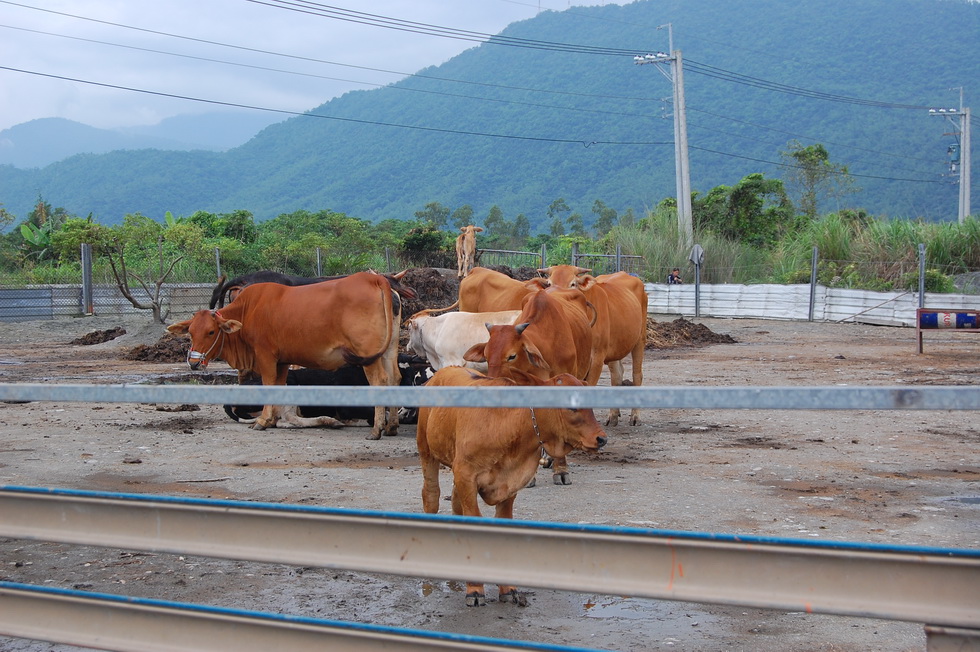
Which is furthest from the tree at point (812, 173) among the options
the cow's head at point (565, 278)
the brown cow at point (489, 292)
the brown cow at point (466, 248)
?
the cow's head at point (565, 278)

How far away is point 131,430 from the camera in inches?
404

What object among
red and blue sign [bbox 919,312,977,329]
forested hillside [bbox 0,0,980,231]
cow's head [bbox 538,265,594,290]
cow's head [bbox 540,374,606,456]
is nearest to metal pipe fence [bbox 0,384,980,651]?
cow's head [bbox 540,374,606,456]

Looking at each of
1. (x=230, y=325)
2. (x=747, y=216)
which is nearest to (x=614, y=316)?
(x=230, y=325)

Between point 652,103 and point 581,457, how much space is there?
17477cm

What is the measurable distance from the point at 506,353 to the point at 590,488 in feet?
5.39

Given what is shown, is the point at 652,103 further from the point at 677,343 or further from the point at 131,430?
the point at 131,430

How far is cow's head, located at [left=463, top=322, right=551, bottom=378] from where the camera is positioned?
6320 mm

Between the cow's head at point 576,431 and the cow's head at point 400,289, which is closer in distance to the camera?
the cow's head at point 576,431

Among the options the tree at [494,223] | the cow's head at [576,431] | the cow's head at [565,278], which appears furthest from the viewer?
the tree at [494,223]

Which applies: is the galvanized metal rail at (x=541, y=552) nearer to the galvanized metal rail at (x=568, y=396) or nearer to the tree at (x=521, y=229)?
the galvanized metal rail at (x=568, y=396)

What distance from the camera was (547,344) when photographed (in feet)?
25.9

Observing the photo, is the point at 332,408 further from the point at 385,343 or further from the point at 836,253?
the point at 836,253

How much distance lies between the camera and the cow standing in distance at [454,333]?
9.57 metres

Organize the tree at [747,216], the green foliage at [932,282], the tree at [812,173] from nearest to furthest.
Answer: the green foliage at [932,282] → the tree at [747,216] → the tree at [812,173]
